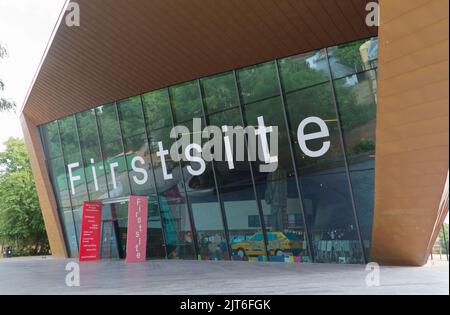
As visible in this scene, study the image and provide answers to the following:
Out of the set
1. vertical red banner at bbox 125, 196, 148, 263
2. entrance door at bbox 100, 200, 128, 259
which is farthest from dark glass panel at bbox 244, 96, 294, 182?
entrance door at bbox 100, 200, 128, 259

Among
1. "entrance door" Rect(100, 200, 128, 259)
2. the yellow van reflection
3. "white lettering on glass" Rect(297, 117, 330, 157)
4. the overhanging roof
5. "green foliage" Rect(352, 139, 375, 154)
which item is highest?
the overhanging roof

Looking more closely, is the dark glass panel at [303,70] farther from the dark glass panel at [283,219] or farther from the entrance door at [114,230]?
the entrance door at [114,230]

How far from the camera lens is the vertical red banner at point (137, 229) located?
611 inches

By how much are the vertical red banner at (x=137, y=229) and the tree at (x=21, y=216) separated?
19.2 metres

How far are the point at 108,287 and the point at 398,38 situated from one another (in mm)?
6363

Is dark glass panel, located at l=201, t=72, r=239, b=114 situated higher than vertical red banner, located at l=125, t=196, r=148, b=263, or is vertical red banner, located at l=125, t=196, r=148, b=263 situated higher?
dark glass panel, located at l=201, t=72, r=239, b=114

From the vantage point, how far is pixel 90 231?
17.8 metres

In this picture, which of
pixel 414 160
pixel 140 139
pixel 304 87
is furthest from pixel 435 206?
pixel 140 139

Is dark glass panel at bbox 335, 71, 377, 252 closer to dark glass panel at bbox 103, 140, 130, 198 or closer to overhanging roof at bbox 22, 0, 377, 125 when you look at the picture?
overhanging roof at bbox 22, 0, 377, 125

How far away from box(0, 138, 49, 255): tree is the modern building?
1582cm

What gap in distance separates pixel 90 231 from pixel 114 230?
1039mm

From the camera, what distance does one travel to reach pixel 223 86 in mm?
14336

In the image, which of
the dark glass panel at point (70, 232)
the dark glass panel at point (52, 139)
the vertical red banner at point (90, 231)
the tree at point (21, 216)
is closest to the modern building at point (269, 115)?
the vertical red banner at point (90, 231)

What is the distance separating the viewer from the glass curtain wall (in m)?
11.9
